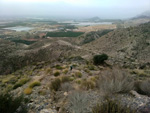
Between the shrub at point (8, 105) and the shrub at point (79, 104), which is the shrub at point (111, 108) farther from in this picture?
the shrub at point (8, 105)

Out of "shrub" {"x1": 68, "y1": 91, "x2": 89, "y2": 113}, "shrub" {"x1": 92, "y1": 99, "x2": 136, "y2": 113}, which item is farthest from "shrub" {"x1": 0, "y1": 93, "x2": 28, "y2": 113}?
"shrub" {"x1": 92, "y1": 99, "x2": 136, "y2": 113}

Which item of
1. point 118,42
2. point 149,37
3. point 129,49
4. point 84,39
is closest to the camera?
point 129,49

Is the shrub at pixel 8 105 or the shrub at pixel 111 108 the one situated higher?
the shrub at pixel 111 108

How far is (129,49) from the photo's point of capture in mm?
29188

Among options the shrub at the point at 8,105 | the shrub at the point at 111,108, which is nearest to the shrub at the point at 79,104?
the shrub at the point at 111,108

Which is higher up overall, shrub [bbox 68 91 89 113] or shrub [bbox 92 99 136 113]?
shrub [bbox 92 99 136 113]

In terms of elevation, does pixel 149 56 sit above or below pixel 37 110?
below

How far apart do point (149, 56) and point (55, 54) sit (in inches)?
794

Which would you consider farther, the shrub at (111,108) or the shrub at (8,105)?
the shrub at (8,105)

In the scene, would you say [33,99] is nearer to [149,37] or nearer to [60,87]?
[60,87]

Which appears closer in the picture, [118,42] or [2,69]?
[2,69]

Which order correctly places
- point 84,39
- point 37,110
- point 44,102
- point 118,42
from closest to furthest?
point 37,110 → point 44,102 → point 118,42 → point 84,39

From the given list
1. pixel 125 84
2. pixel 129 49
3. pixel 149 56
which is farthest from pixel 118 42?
pixel 125 84

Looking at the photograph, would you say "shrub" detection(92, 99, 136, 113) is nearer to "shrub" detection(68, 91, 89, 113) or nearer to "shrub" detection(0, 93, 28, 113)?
"shrub" detection(68, 91, 89, 113)
